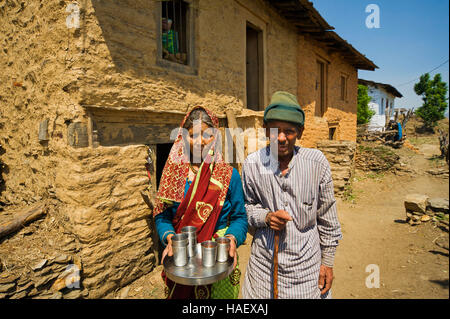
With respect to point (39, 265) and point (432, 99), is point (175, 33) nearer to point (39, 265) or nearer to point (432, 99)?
point (39, 265)

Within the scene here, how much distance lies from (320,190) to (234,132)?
11.6ft

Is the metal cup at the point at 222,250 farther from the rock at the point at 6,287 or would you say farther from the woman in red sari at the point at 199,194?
the rock at the point at 6,287

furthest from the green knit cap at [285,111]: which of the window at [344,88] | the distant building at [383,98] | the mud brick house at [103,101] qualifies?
the window at [344,88]

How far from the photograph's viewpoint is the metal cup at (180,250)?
1.52m

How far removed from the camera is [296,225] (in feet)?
4.76

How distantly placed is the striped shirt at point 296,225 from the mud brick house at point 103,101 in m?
2.23

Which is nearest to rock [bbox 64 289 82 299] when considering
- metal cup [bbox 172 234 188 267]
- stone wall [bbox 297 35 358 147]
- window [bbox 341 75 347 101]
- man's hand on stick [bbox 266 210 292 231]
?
metal cup [bbox 172 234 188 267]

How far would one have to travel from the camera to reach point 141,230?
137 inches

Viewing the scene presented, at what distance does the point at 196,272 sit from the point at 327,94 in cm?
890

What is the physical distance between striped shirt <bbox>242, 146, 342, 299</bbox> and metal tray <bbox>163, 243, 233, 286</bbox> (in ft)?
0.68

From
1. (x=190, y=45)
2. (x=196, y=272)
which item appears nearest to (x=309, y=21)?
(x=190, y=45)
